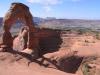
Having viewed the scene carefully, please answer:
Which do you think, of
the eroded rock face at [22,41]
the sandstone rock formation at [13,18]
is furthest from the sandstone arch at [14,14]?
the eroded rock face at [22,41]

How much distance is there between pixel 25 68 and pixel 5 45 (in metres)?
5.27

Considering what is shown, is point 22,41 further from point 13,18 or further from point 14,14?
point 14,14

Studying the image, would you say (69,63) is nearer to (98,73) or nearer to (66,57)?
(66,57)

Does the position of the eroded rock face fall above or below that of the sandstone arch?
below

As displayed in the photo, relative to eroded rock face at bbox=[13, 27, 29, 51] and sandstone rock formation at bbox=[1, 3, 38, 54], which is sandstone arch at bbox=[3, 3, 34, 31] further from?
eroded rock face at bbox=[13, 27, 29, 51]

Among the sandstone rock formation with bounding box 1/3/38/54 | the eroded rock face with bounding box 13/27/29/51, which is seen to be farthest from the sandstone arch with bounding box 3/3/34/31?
the eroded rock face with bounding box 13/27/29/51

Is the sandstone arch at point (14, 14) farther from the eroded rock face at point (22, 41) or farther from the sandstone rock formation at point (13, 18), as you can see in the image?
the eroded rock face at point (22, 41)

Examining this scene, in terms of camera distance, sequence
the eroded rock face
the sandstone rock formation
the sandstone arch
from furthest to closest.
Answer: the eroded rock face < the sandstone arch < the sandstone rock formation

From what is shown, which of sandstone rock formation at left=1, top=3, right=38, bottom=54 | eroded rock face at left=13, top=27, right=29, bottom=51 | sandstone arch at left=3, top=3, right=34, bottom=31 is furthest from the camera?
eroded rock face at left=13, top=27, right=29, bottom=51

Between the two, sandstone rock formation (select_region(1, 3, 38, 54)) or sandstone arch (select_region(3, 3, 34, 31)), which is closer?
sandstone rock formation (select_region(1, 3, 38, 54))

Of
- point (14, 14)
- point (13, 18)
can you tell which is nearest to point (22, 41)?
point (13, 18)

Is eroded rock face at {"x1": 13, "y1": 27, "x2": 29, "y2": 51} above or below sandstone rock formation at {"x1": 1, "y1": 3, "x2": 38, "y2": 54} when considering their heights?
below

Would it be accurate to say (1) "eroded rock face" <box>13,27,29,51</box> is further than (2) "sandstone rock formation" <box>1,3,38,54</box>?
Yes

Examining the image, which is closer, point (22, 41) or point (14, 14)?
point (14, 14)
